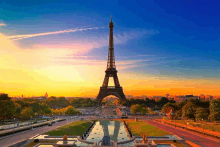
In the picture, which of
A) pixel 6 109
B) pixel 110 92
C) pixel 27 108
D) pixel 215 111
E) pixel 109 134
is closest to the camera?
pixel 109 134

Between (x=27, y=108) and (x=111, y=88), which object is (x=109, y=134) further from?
(x=111, y=88)

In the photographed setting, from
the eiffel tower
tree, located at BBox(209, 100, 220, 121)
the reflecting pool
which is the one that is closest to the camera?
the reflecting pool

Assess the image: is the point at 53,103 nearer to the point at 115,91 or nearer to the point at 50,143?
the point at 115,91

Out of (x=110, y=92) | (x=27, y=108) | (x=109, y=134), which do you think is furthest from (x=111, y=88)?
(x=109, y=134)

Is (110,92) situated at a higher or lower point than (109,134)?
higher

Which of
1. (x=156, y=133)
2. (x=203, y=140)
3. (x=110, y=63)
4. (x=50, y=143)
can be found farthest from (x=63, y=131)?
(x=110, y=63)

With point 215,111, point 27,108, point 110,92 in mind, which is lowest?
point 27,108

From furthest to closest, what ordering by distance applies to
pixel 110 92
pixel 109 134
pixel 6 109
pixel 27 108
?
pixel 110 92
pixel 27 108
pixel 6 109
pixel 109 134

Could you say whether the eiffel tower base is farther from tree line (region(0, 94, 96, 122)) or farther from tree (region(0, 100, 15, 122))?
tree (region(0, 100, 15, 122))

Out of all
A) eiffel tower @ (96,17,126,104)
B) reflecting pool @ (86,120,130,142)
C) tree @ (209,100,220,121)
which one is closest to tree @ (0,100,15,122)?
reflecting pool @ (86,120,130,142)

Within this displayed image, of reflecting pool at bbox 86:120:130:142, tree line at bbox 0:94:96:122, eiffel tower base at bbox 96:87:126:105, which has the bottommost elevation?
reflecting pool at bbox 86:120:130:142

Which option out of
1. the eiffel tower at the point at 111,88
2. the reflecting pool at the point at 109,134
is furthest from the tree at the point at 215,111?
the eiffel tower at the point at 111,88

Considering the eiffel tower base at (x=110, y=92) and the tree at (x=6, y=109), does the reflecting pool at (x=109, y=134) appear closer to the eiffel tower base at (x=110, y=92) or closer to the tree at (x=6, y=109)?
the tree at (x=6, y=109)
